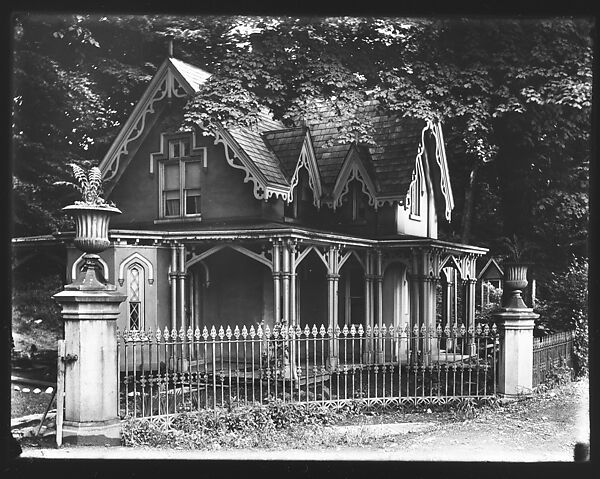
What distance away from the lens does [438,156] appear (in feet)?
39.9

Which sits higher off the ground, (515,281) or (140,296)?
(515,281)

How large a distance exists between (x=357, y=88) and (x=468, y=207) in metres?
3.09

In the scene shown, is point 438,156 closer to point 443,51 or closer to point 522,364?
point 443,51

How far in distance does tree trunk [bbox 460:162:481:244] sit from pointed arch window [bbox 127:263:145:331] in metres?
5.66

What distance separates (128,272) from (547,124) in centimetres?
692

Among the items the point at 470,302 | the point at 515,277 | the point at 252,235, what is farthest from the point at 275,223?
the point at 515,277

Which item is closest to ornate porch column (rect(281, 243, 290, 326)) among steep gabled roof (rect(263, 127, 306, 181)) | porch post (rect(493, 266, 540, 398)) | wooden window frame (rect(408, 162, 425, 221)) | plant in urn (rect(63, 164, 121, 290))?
steep gabled roof (rect(263, 127, 306, 181))

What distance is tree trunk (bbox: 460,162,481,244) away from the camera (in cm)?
1151

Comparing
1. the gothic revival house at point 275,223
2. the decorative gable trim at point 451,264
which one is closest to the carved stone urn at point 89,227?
the gothic revival house at point 275,223

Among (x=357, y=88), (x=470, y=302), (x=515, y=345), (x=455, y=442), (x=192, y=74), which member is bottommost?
(x=455, y=442)

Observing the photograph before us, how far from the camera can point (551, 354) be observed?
11281mm

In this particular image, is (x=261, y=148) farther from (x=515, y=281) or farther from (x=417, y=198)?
(x=515, y=281)

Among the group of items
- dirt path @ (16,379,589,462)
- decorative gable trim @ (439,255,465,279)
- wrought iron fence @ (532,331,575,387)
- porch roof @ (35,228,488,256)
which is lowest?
dirt path @ (16,379,589,462)

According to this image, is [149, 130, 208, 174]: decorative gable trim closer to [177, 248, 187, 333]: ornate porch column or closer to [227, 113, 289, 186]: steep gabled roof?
[227, 113, 289, 186]: steep gabled roof
